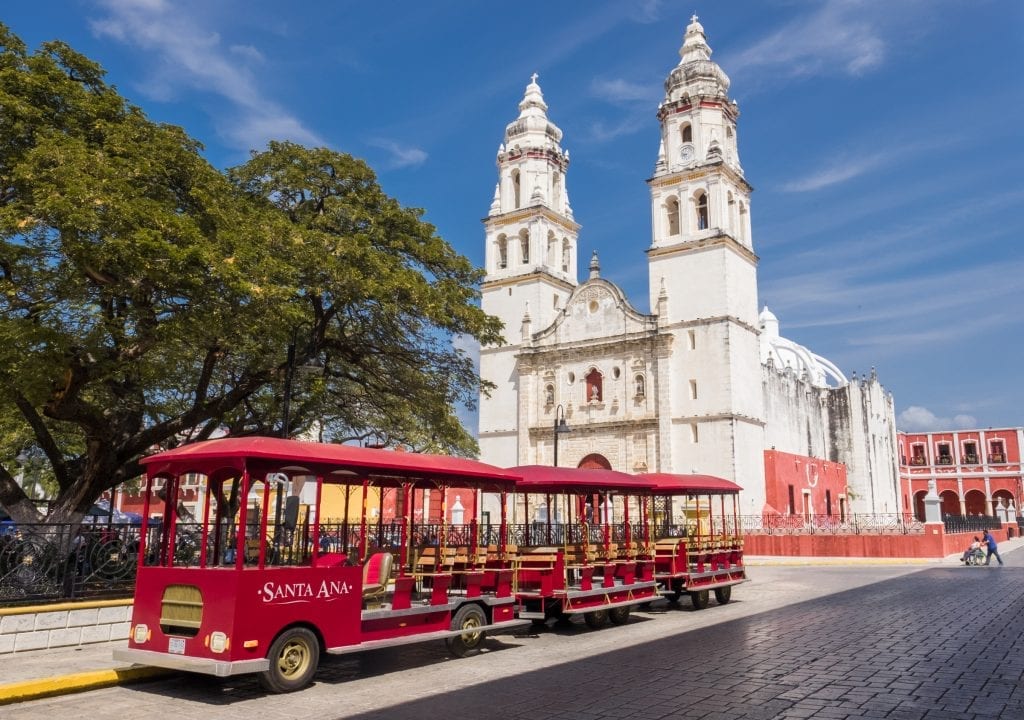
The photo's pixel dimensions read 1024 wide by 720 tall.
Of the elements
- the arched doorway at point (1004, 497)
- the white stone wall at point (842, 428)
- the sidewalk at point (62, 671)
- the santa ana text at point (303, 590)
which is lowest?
the sidewalk at point (62, 671)

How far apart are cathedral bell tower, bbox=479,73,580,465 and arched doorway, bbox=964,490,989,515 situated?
1701 inches

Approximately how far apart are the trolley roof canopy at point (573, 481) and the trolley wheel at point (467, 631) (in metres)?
2.78

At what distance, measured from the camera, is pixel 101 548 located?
11.8 meters

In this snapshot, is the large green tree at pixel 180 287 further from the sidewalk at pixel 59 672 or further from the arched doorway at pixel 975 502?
the arched doorway at pixel 975 502

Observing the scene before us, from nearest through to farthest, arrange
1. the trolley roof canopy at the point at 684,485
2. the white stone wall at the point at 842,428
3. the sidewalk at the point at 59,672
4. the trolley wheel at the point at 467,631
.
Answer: the sidewalk at the point at 59,672 → the trolley wheel at the point at 467,631 → the trolley roof canopy at the point at 684,485 → the white stone wall at the point at 842,428

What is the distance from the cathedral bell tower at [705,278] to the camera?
35.1 metres

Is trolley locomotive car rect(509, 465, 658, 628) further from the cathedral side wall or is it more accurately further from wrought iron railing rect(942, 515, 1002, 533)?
the cathedral side wall

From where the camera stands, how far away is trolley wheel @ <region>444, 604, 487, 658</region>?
1066 cm

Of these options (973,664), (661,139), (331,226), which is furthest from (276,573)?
(661,139)

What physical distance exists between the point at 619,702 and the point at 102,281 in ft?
33.3

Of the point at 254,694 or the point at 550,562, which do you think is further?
the point at 550,562

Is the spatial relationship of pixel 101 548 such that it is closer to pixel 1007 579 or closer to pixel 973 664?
pixel 973 664

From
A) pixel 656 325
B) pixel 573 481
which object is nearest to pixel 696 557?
pixel 573 481

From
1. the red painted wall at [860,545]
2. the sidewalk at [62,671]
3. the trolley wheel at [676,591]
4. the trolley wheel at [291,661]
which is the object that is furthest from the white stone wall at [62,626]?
the red painted wall at [860,545]
